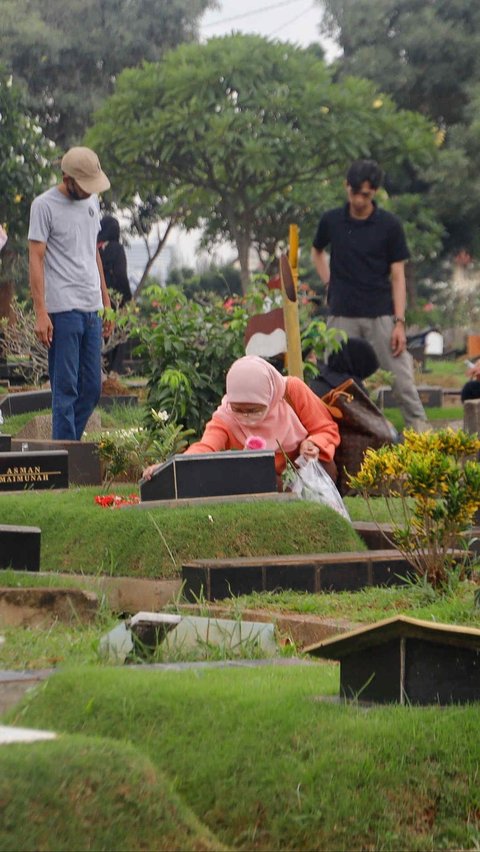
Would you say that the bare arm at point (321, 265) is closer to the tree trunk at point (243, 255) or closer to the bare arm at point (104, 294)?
the bare arm at point (104, 294)

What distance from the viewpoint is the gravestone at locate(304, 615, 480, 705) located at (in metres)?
4.86

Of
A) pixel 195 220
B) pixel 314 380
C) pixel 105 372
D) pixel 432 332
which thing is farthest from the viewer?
pixel 195 220

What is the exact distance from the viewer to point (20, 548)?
8.14m

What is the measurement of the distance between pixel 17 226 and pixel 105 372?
11269 mm

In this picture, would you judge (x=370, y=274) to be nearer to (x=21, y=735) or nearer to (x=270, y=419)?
(x=270, y=419)

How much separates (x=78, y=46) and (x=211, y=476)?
135 feet

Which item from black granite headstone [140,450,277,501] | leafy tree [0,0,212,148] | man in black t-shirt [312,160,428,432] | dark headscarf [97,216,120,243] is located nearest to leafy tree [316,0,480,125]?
leafy tree [0,0,212,148]

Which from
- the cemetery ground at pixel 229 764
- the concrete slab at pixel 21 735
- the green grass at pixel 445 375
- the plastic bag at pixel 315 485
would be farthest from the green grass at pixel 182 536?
the green grass at pixel 445 375

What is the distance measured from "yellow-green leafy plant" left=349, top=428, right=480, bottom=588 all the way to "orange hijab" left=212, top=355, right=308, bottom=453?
1592mm

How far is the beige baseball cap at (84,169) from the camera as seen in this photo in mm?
11391

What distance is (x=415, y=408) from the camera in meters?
13.8

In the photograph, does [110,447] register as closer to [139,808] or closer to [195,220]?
[139,808]

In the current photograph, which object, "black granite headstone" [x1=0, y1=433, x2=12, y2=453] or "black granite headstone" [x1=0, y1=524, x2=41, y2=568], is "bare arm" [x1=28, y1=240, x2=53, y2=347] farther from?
"black granite headstone" [x1=0, y1=524, x2=41, y2=568]

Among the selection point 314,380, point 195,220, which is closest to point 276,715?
point 314,380
